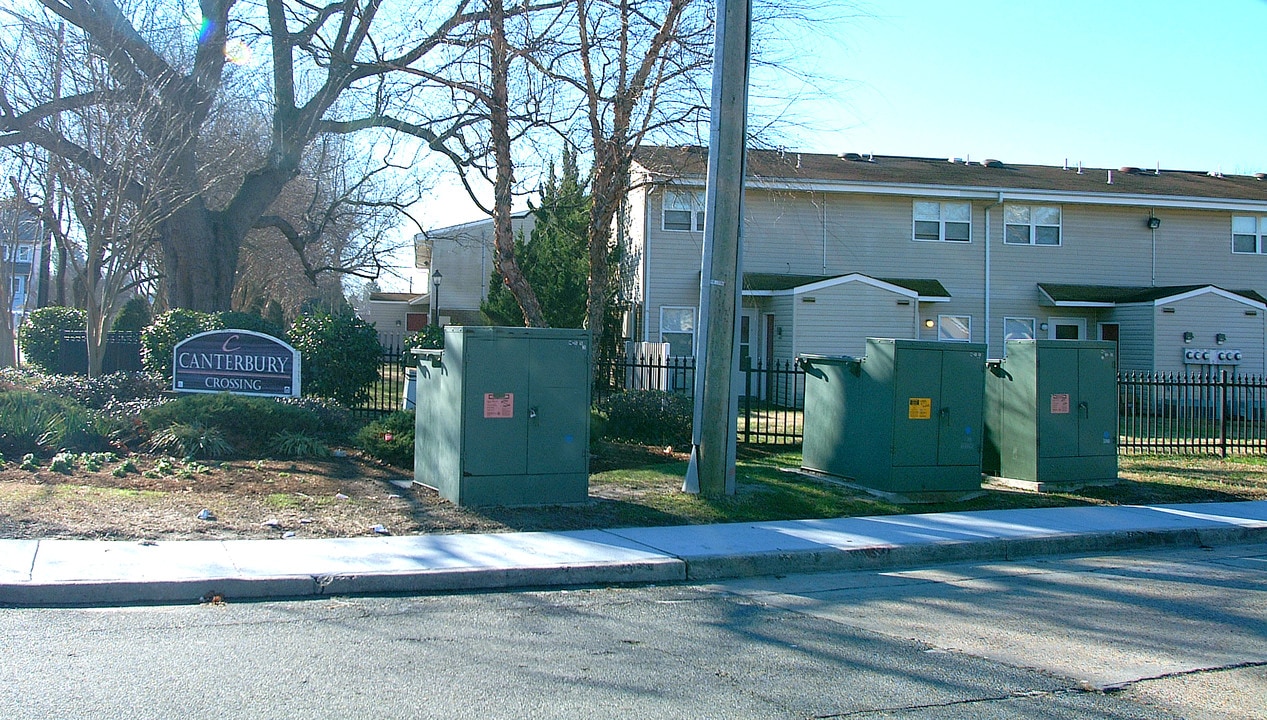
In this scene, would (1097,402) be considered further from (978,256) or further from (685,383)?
(978,256)

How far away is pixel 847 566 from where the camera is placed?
29.2 feet

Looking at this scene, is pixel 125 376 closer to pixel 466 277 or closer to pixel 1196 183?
pixel 1196 183

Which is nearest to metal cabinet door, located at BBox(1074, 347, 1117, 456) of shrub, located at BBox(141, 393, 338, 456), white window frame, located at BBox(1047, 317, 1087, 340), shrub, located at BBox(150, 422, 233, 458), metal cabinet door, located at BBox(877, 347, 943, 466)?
metal cabinet door, located at BBox(877, 347, 943, 466)

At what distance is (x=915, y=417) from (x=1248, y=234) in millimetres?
23155

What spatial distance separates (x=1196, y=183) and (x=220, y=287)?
27187mm

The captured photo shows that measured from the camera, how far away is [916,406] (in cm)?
1147

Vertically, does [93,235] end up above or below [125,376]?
above

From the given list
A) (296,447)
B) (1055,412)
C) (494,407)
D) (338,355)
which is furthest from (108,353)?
(1055,412)

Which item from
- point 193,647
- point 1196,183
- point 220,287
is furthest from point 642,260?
point 193,647

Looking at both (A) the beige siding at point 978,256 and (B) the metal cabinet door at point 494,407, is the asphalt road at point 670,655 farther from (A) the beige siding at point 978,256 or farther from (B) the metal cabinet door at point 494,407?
(A) the beige siding at point 978,256

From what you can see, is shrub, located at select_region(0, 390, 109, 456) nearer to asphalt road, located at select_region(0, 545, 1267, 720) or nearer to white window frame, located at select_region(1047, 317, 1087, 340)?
asphalt road, located at select_region(0, 545, 1267, 720)

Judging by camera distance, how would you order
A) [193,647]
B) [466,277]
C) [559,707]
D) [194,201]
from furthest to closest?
1. [466,277]
2. [194,201]
3. [193,647]
4. [559,707]

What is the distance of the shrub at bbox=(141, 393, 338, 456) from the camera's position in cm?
1243

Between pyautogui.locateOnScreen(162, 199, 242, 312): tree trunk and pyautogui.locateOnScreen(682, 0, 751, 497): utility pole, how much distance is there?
40.0ft
